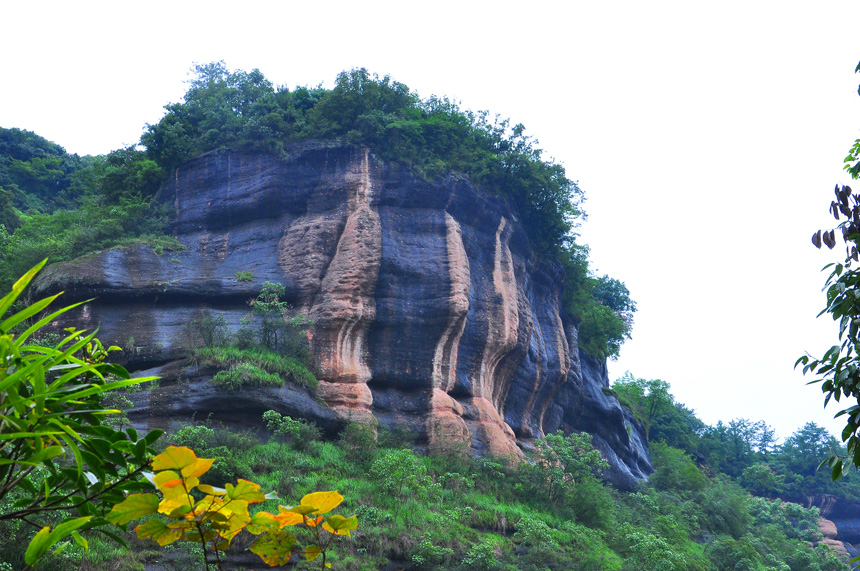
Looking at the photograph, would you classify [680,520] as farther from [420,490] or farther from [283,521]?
[283,521]

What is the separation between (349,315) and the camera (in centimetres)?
1898

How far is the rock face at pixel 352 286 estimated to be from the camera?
18.0 metres

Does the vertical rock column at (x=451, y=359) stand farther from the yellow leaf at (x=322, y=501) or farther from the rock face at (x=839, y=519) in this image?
the rock face at (x=839, y=519)

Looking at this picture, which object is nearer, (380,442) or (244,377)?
(244,377)

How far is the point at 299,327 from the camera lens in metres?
19.1

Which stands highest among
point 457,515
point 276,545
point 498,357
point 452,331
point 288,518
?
point 452,331

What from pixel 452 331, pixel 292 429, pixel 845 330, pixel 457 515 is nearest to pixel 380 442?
pixel 292 429

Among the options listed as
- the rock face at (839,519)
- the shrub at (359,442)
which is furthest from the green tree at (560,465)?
the rock face at (839,519)

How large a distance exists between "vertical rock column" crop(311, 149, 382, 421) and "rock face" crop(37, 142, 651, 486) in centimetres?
4

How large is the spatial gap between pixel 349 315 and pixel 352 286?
0.93 meters

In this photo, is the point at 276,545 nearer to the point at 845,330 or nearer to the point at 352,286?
the point at 845,330

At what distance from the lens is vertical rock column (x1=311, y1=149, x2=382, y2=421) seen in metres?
18.2

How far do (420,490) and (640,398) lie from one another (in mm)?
28623

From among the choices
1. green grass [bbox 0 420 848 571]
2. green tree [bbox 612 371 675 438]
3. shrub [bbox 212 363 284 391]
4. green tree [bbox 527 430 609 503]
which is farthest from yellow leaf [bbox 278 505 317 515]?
green tree [bbox 612 371 675 438]
